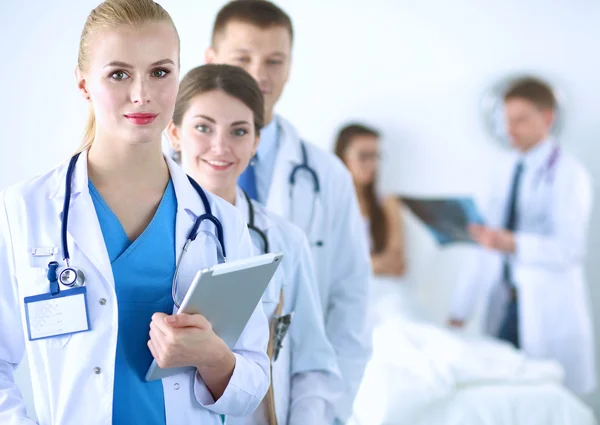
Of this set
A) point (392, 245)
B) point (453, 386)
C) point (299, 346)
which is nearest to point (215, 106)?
point (299, 346)

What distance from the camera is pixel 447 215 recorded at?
406 centimetres

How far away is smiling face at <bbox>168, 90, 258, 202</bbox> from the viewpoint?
1.45 m

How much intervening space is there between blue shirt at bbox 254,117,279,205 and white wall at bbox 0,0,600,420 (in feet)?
7.42

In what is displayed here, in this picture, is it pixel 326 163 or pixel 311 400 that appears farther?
pixel 326 163

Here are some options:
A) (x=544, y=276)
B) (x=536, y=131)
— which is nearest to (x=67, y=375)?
(x=544, y=276)

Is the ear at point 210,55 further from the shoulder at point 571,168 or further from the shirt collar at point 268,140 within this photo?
the shoulder at point 571,168

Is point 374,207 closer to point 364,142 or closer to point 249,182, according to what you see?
point 364,142

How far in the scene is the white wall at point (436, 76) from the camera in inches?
164

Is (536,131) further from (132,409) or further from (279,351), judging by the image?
(132,409)

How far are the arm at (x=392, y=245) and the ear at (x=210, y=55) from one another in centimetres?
260

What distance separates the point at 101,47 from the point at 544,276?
11.2ft

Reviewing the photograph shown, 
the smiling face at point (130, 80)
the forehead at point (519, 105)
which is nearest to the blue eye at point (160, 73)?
the smiling face at point (130, 80)

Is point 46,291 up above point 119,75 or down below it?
below

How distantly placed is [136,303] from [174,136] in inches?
18.8
